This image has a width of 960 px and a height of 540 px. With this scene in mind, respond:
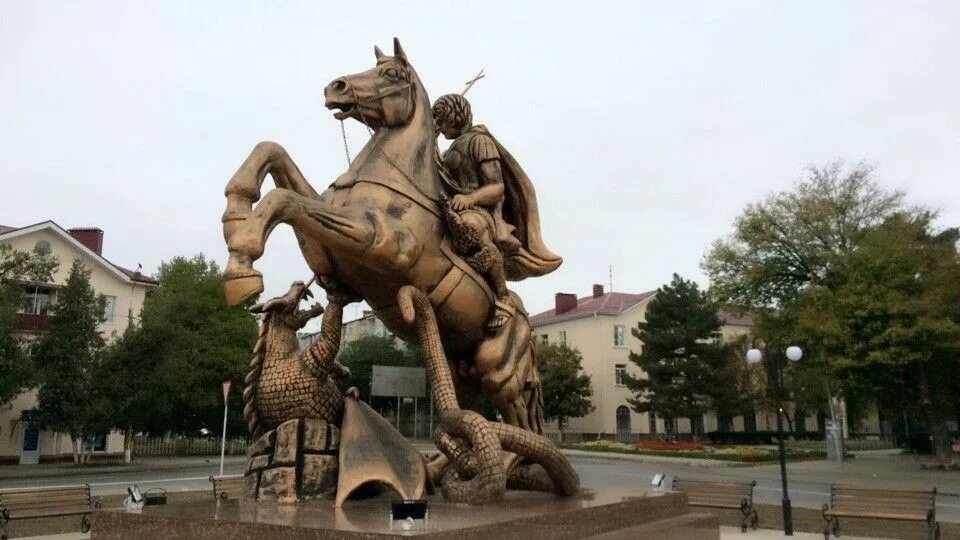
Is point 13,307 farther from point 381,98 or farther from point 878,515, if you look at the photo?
point 878,515

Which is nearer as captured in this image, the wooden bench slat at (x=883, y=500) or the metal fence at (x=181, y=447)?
the wooden bench slat at (x=883, y=500)

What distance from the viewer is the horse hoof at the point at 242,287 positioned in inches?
167

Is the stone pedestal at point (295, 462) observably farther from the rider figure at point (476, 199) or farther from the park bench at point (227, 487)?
the park bench at point (227, 487)

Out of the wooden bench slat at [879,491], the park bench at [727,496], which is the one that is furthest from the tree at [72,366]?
the wooden bench slat at [879,491]

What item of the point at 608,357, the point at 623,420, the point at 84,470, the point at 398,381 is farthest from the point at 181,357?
the point at 623,420

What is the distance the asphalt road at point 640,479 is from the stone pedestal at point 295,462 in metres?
11.0

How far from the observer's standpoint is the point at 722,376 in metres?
39.5

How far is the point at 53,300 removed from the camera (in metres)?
28.6

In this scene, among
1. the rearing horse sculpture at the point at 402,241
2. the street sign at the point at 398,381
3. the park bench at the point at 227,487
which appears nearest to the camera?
the rearing horse sculpture at the point at 402,241

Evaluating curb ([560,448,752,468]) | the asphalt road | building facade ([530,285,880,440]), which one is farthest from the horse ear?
building facade ([530,285,880,440])

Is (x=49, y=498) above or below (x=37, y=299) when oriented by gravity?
below

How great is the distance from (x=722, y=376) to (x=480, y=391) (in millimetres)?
35733

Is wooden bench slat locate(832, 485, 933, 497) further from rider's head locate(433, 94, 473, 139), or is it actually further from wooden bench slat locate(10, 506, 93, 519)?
wooden bench slat locate(10, 506, 93, 519)

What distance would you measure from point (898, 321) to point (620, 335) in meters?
25.8
